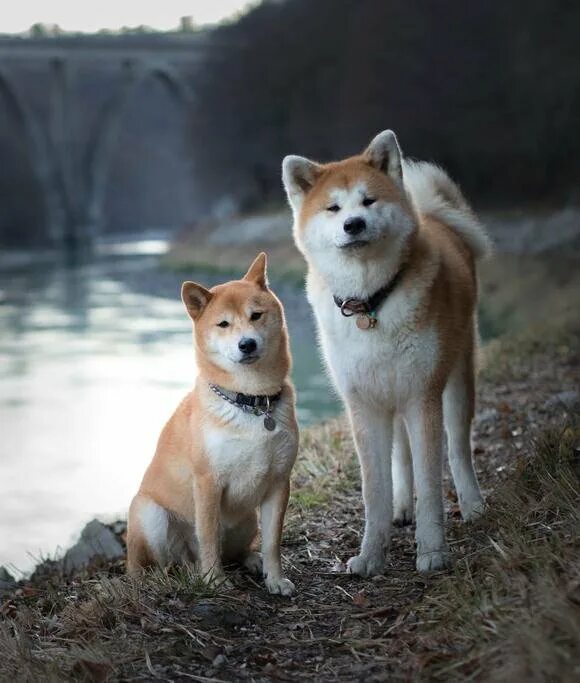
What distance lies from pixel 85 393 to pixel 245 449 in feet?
20.6

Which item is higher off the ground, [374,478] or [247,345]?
[247,345]

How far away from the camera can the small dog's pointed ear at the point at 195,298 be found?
3307 mm

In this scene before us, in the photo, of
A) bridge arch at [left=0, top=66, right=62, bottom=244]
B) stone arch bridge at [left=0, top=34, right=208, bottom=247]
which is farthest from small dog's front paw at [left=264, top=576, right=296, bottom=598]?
bridge arch at [left=0, top=66, right=62, bottom=244]

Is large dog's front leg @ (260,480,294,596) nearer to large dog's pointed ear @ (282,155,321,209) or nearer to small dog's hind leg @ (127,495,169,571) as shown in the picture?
small dog's hind leg @ (127,495,169,571)

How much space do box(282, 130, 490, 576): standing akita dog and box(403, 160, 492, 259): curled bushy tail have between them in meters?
0.62

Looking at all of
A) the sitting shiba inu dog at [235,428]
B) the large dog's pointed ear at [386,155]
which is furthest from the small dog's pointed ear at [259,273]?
the large dog's pointed ear at [386,155]

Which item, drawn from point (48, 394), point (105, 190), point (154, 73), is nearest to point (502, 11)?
point (48, 394)

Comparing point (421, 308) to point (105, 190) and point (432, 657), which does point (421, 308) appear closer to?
point (432, 657)

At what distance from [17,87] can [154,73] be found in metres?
4.98

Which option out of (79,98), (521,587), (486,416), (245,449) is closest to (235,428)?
(245,449)

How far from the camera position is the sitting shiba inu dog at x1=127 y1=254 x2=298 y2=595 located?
10.6 feet

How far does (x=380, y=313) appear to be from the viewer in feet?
11.1

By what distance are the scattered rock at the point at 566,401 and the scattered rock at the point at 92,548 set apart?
2244 mm

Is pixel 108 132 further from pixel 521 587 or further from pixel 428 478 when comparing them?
pixel 521 587
